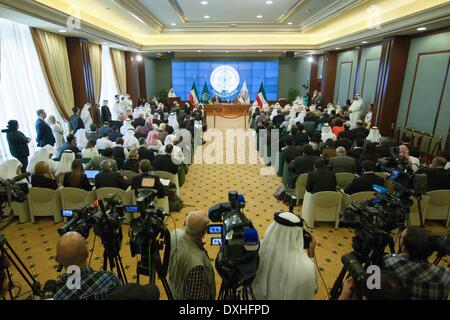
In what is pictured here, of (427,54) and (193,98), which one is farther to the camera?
(193,98)

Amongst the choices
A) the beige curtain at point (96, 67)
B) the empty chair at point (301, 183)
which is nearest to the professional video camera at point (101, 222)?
the empty chair at point (301, 183)

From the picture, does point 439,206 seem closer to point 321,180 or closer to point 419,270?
point 321,180

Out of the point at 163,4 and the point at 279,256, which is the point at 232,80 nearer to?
the point at 163,4

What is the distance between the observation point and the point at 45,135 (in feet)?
22.9

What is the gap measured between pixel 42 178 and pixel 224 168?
421 centimetres

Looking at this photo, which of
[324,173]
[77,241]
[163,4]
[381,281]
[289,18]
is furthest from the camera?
[289,18]

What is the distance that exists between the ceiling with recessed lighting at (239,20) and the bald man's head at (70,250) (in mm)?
4997

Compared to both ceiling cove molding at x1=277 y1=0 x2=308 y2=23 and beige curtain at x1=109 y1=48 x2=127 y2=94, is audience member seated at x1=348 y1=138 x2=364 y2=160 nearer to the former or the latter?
ceiling cove molding at x1=277 y1=0 x2=308 y2=23

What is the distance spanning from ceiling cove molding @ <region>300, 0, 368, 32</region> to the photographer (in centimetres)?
842

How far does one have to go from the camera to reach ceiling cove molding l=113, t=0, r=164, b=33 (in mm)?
7641

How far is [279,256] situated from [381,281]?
609mm

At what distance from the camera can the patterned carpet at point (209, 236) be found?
11.7ft

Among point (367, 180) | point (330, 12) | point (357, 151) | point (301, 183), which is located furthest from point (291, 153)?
point (330, 12)

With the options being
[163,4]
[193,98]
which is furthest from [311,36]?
[163,4]
